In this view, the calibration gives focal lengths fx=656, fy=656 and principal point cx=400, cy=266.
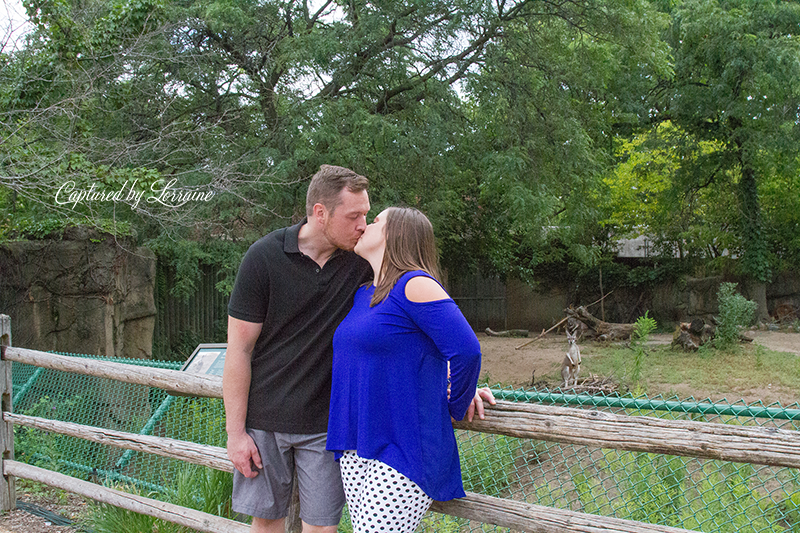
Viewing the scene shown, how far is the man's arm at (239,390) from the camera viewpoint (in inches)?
84.7

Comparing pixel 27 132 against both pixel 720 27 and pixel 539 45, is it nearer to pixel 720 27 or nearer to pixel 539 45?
pixel 539 45

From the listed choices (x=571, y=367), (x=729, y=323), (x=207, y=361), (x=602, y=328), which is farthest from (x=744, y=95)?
(x=207, y=361)

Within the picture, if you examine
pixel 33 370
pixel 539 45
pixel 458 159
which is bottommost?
pixel 33 370

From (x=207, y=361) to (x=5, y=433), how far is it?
4.02 ft

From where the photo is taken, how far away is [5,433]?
3.93m

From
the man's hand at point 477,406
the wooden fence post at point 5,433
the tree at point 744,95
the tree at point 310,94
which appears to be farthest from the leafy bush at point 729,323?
the wooden fence post at point 5,433

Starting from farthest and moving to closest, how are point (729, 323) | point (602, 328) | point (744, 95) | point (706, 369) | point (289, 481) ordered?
point (744, 95), point (602, 328), point (729, 323), point (706, 369), point (289, 481)

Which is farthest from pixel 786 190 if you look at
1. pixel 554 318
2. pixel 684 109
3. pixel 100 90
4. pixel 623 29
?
pixel 100 90

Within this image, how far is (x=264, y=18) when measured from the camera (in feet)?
31.0

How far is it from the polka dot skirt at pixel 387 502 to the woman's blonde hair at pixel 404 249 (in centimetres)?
49

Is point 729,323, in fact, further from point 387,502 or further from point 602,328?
point 387,502

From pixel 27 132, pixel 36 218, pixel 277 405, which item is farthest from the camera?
pixel 36 218

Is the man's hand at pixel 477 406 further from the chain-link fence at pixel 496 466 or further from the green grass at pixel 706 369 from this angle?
the green grass at pixel 706 369

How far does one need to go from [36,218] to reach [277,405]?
7306 mm
